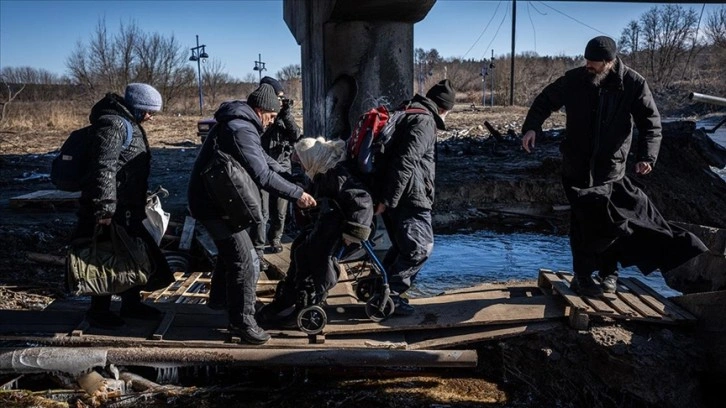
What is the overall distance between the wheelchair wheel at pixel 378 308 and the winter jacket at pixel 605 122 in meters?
1.69

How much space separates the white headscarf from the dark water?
9.32 feet

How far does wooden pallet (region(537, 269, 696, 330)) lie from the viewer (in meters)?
4.63

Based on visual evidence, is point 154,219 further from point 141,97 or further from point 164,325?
point 141,97

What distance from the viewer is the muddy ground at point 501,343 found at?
445 centimetres

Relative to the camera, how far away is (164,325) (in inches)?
186

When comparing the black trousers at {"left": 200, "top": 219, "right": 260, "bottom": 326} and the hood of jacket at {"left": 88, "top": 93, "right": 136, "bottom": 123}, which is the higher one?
the hood of jacket at {"left": 88, "top": 93, "right": 136, "bottom": 123}

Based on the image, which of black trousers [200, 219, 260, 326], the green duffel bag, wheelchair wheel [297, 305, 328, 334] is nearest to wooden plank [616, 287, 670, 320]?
wheelchair wheel [297, 305, 328, 334]

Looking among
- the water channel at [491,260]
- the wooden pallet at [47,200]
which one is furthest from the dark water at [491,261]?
the wooden pallet at [47,200]

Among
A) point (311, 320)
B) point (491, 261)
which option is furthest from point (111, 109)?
point (491, 261)

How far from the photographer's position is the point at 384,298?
4656mm

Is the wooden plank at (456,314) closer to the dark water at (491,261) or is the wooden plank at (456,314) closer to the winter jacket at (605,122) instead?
the winter jacket at (605,122)

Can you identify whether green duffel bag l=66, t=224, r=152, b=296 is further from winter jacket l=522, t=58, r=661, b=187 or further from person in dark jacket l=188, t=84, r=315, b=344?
winter jacket l=522, t=58, r=661, b=187

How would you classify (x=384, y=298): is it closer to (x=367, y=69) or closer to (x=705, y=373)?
(x=705, y=373)

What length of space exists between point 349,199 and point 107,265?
1.75 meters
